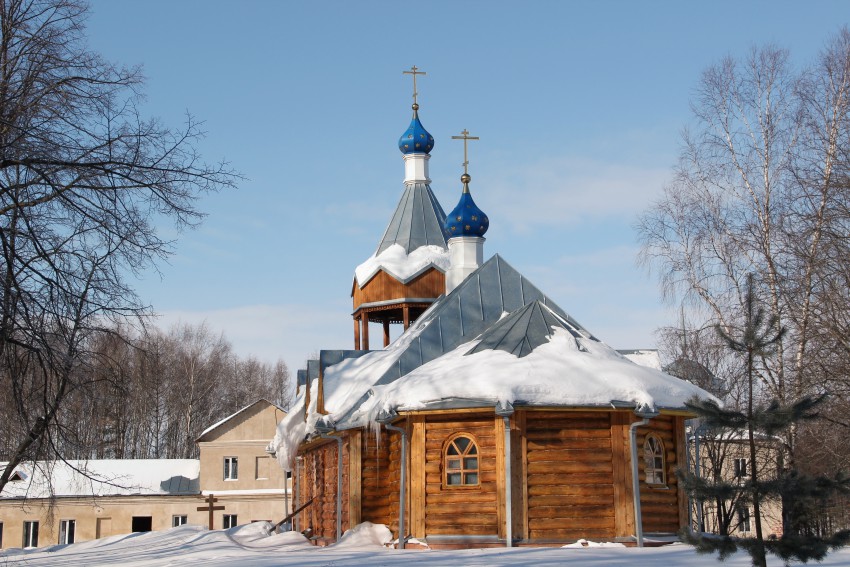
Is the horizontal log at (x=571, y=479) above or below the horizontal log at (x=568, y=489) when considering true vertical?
above

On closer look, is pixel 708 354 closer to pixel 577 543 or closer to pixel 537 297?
pixel 537 297

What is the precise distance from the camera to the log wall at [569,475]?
50.5 feet

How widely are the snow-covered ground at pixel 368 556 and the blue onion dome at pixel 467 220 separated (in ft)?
29.0

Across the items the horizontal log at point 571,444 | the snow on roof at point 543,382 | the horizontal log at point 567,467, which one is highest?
the snow on roof at point 543,382

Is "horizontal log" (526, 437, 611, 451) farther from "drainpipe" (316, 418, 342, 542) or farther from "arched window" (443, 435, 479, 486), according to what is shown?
"drainpipe" (316, 418, 342, 542)

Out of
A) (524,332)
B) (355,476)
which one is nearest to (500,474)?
(524,332)

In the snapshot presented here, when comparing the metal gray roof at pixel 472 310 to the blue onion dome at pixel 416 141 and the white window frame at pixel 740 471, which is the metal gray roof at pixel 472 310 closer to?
the white window frame at pixel 740 471

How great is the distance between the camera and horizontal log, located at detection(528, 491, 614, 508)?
15.4 meters

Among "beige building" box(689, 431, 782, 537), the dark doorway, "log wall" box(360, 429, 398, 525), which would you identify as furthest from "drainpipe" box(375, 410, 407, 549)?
the dark doorway

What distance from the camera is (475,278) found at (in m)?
21.6

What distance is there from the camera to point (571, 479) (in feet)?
50.9

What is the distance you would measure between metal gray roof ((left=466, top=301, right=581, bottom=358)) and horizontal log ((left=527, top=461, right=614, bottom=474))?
190 centimetres

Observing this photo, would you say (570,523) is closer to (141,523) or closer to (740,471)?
(740,471)

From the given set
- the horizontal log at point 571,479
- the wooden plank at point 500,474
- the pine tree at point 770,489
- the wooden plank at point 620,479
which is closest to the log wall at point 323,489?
the wooden plank at point 500,474
